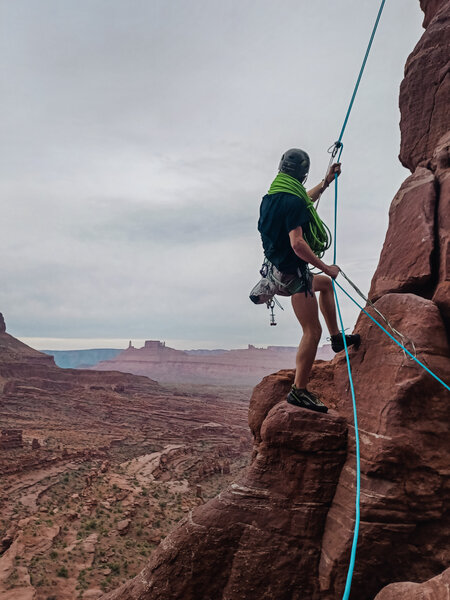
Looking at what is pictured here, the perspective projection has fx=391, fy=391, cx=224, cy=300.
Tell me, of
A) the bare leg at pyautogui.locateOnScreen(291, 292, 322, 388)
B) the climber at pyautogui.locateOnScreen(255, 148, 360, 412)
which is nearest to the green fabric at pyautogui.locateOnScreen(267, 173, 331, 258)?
the climber at pyautogui.locateOnScreen(255, 148, 360, 412)

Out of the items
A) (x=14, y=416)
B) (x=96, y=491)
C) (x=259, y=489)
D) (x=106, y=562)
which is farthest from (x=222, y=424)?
(x=259, y=489)

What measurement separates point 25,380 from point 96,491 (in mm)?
51502

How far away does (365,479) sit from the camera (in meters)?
3.98

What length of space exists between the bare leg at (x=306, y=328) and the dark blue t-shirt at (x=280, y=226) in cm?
38

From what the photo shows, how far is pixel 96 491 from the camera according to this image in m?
25.0

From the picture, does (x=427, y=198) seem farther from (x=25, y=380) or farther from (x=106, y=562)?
(x=25, y=380)

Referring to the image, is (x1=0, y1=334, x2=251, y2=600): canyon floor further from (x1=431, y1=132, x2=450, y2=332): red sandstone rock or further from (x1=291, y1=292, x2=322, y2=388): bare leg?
(x1=431, y1=132, x2=450, y2=332): red sandstone rock

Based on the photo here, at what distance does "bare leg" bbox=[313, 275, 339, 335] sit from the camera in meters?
4.85

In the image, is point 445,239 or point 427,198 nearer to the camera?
point 445,239

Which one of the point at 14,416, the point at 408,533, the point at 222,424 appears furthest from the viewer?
the point at 222,424

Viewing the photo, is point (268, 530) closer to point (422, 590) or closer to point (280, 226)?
point (422, 590)

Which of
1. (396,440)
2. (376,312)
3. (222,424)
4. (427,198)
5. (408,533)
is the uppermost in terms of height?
(427,198)

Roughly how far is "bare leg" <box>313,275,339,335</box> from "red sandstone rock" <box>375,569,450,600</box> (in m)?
2.63

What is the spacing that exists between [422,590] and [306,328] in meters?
2.58
